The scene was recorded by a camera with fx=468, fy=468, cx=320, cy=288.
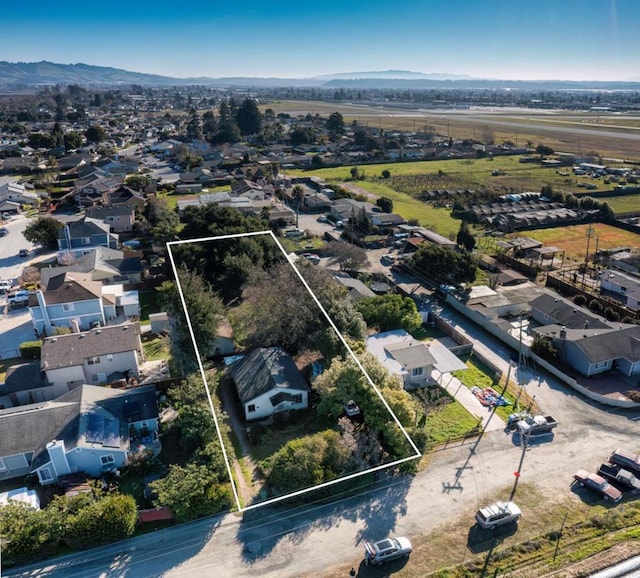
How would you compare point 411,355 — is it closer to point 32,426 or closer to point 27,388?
point 32,426

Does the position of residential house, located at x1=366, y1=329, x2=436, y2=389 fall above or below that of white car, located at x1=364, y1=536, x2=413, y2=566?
above

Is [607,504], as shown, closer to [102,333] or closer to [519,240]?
[102,333]

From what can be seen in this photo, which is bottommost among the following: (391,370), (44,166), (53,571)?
(53,571)

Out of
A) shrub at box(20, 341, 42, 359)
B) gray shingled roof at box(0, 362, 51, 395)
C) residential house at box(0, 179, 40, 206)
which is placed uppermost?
residential house at box(0, 179, 40, 206)

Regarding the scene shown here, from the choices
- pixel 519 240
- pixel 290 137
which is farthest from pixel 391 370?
pixel 290 137

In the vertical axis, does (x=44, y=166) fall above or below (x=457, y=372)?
above

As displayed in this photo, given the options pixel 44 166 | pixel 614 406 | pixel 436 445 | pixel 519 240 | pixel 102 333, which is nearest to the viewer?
pixel 436 445

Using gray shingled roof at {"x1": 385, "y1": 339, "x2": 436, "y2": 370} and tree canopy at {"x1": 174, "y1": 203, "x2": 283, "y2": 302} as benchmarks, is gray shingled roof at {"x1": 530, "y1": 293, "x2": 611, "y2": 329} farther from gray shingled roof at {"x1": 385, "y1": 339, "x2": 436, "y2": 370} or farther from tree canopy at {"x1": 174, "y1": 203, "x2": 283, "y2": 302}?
tree canopy at {"x1": 174, "y1": 203, "x2": 283, "y2": 302}

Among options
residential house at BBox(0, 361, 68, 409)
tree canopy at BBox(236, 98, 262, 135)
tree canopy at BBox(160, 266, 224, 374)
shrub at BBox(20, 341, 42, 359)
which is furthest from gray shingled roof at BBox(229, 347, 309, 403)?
tree canopy at BBox(236, 98, 262, 135)
